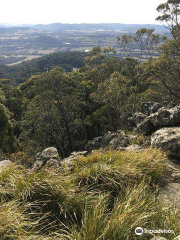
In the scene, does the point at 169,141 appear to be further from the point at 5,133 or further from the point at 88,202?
the point at 5,133

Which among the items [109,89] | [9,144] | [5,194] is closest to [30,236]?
[5,194]

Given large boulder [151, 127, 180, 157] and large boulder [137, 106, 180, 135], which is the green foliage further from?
large boulder [151, 127, 180, 157]

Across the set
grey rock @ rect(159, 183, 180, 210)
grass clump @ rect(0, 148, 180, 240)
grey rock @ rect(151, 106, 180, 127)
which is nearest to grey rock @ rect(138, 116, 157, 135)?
grey rock @ rect(151, 106, 180, 127)

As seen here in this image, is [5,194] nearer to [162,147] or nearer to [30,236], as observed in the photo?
[30,236]

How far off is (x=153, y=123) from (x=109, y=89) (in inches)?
728

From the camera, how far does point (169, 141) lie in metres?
7.39

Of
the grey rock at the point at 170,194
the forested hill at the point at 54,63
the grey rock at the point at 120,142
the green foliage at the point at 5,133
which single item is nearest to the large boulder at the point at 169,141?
the grey rock at the point at 120,142

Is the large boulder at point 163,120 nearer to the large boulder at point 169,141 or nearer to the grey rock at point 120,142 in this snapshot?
the grey rock at point 120,142

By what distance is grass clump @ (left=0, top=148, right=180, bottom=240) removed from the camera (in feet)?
10.4

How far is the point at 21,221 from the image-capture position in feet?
11.4

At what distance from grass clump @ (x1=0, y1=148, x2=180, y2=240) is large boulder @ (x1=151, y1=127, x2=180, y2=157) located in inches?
56.0

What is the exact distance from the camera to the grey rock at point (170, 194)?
4508mm

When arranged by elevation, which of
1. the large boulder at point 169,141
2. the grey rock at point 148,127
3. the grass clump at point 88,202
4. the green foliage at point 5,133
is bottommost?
the green foliage at point 5,133

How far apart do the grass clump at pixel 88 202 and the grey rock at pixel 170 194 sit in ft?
0.69
